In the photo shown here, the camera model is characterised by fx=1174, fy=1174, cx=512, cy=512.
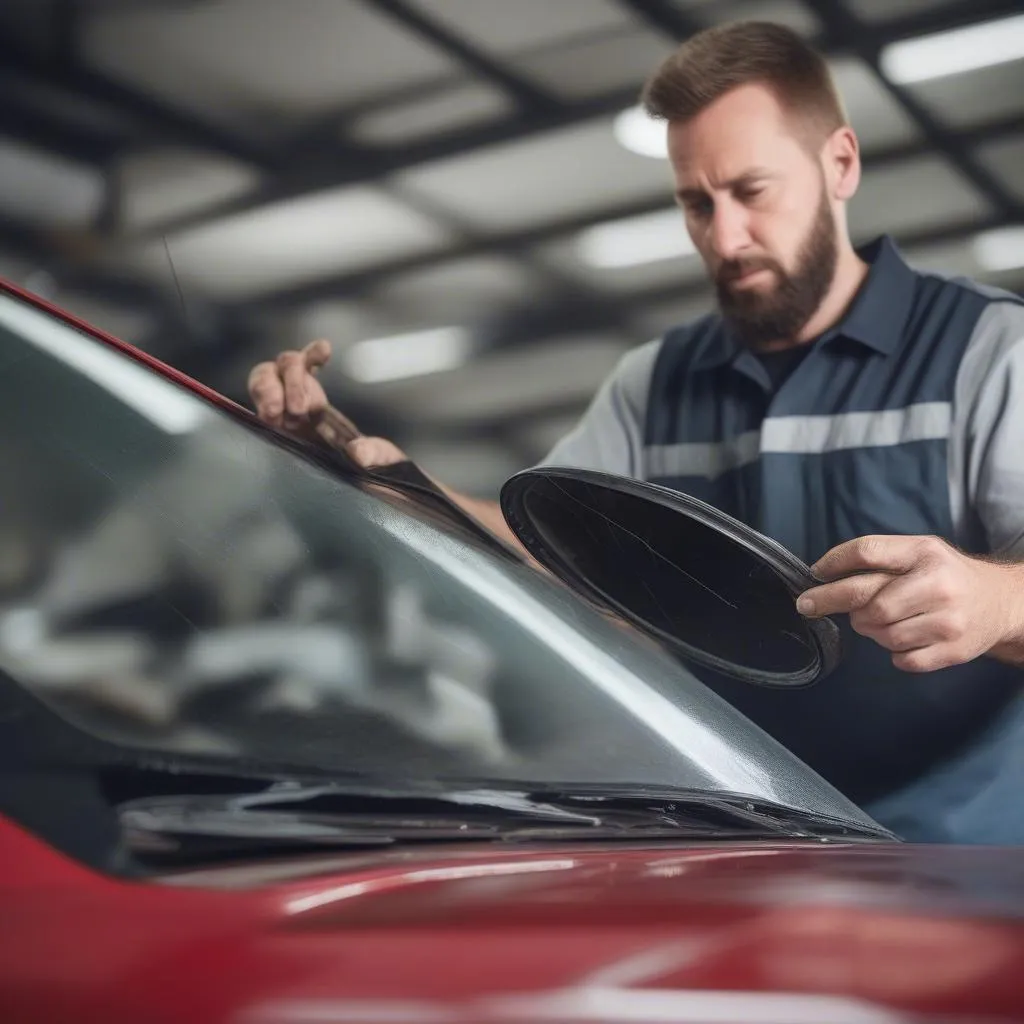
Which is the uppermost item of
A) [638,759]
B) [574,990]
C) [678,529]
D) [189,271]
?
[189,271]

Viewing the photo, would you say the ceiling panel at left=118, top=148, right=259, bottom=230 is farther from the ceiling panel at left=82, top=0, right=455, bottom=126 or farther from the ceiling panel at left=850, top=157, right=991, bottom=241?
the ceiling panel at left=850, top=157, right=991, bottom=241

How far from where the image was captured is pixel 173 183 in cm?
318

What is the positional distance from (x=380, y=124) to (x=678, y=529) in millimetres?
2466

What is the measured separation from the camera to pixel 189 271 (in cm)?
330

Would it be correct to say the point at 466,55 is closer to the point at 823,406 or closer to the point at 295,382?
the point at 823,406

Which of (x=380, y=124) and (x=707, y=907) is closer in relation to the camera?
(x=707, y=907)

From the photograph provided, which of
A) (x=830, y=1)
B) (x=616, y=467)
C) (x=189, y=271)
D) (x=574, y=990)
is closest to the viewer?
(x=574, y=990)

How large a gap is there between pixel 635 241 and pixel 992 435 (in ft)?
6.22

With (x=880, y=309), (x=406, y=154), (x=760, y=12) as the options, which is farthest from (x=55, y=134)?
(x=880, y=309)

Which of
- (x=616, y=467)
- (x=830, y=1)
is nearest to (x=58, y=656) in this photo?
(x=616, y=467)

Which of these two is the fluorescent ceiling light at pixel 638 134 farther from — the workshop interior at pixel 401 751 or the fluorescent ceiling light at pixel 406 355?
the workshop interior at pixel 401 751

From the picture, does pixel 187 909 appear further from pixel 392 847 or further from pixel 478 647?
pixel 478 647

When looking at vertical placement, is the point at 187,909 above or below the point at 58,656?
below

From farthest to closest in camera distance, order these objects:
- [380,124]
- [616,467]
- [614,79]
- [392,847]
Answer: [380,124] → [614,79] → [616,467] → [392,847]
